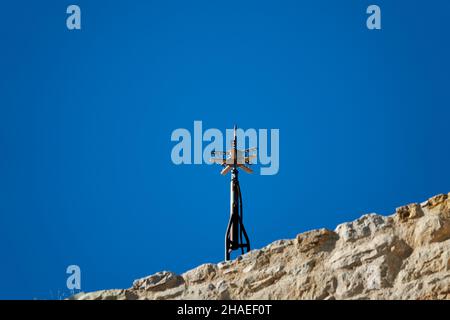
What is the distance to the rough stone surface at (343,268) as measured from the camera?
8852 mm

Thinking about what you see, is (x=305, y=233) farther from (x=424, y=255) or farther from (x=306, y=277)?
(x=424, y=255)

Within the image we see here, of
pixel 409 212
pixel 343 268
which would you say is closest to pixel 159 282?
pixel 343 268

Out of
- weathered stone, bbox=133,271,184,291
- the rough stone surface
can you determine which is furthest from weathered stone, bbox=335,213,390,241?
weathered stone, bbox=133,271,184,291

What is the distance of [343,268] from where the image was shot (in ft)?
30.2

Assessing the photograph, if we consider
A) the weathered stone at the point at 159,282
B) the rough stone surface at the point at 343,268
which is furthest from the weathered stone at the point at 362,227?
the weathered stone at the point at 159,282

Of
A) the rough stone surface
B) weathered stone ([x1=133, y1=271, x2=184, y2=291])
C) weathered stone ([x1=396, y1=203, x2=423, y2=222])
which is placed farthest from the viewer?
weathered stone ([x1=133, y1=271, x2=184, y2=291])


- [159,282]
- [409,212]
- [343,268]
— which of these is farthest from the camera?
[159,282]

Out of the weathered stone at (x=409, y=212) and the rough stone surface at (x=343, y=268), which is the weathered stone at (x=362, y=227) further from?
the weathered stone at (x=409, y=212)

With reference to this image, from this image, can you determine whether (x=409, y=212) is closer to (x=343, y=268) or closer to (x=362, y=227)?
(x=362, y=227)

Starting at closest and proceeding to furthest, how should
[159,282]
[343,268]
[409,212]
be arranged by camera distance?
[343,268] < [409,212] < [159,282]

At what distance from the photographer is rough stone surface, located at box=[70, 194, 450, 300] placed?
885 centimetres

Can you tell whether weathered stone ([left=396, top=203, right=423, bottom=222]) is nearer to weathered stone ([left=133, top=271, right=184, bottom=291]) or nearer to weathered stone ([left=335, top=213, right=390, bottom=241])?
weathered stone ([left=335, top=213, right=390, bottom=241])
